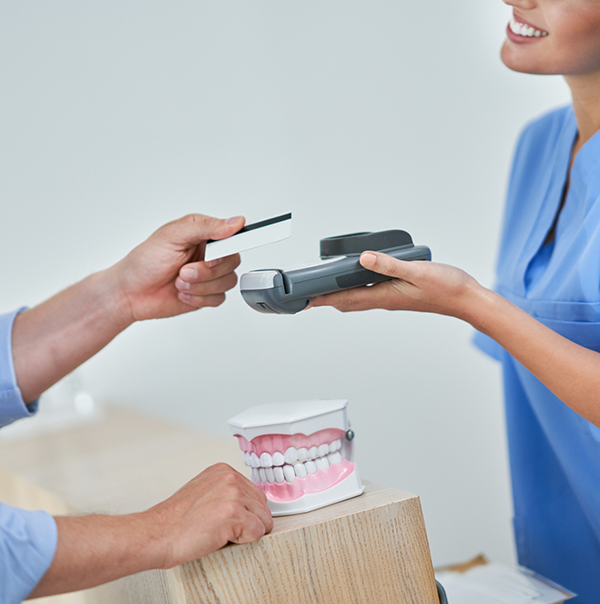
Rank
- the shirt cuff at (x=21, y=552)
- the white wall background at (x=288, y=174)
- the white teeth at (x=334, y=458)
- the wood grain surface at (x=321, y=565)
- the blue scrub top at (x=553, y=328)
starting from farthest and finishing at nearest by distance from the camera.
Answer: the white wall background at (x=288, y=174)
the blue scrub top at (x=553, y=328)
the white teeth at (x=334, y=458)
the wood grain surface at (x=321, y=565)
the shirt cuff at (x=21, y=552)

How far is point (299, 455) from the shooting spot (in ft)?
2.83

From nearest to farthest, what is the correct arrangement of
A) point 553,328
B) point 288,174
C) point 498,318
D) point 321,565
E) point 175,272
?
1. point 321,565
2. point 498,318
3. point 553,328
4. point 175,272
5. point 288,174

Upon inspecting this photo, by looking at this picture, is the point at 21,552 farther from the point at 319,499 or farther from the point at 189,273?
the point at 189,273

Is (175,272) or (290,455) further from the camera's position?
(175,272)

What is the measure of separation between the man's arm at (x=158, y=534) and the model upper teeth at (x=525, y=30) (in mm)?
939

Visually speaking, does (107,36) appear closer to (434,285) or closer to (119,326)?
(119,326)

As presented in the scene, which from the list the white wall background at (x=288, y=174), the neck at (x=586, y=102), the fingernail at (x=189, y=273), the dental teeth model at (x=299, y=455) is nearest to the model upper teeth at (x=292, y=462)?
the dental teeth model at (x=299, y=455)

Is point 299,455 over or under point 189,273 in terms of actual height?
under

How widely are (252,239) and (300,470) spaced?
1.13 ft

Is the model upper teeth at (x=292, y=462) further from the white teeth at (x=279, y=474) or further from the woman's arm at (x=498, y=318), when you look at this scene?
the woman's arm at (x=498, y=318)

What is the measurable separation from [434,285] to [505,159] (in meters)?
1.59

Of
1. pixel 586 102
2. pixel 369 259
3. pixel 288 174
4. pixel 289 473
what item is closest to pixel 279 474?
pixel 289 473

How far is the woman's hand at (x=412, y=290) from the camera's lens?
0.91 m

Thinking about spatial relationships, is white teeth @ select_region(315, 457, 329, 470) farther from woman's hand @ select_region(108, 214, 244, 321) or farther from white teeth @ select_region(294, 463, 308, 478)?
woman's hand @ select_region(108, 214, 244, 321)
